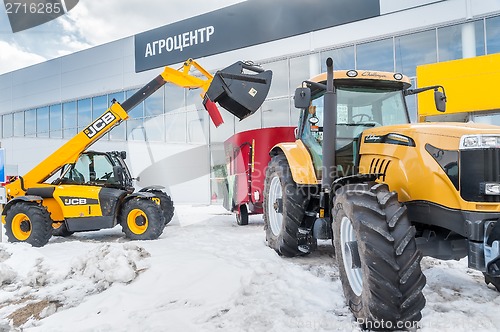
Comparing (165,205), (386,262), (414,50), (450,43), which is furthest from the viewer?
(414,50)

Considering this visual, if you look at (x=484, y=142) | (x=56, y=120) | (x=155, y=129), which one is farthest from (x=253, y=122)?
(x=56, y=120)

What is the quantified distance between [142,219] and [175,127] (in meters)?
12.7

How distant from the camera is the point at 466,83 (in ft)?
35.4

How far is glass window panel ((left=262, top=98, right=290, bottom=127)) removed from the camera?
1662 cm

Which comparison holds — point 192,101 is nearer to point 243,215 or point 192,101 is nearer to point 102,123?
point 243,215

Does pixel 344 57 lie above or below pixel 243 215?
above

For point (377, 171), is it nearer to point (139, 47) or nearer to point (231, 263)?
point (231, 263)

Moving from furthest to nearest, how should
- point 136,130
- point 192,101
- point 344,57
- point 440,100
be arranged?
point 136,130
point 192,101
point 344,57
point 440,100

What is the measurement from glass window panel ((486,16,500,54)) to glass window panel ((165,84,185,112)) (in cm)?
1297

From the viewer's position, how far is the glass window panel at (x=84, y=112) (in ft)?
77.3

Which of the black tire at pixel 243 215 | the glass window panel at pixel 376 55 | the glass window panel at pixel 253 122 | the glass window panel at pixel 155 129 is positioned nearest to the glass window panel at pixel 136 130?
the glass window panel at pixel 155 129

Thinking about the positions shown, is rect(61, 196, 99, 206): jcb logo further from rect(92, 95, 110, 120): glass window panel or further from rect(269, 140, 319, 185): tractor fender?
rect(92, 95, 110, 120): glass window panel

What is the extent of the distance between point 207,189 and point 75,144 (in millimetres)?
10953

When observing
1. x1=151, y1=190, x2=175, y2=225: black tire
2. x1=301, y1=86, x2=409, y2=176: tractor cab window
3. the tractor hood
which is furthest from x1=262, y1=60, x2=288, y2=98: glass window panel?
the tractor hood
